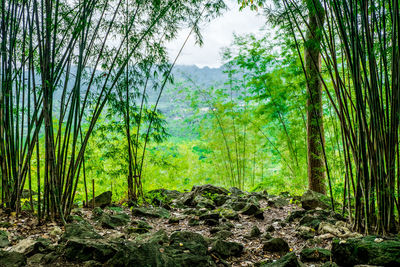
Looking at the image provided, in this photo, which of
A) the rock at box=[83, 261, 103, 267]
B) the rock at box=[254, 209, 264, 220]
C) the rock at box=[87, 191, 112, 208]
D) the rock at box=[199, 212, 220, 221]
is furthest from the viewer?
the rock at box=[87, 191, 112, 208]

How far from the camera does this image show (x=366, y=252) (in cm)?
182

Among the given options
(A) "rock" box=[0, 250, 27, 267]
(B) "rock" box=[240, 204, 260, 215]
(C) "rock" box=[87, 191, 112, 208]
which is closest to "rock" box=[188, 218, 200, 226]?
(B) "rock" box=[240, 204, 260, 215]

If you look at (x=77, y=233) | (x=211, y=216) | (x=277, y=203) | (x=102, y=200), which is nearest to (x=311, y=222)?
(x=211, y=216)

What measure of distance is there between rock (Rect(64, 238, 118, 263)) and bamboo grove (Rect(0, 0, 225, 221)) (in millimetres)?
899

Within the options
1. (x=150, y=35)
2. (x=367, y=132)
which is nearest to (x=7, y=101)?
(x=150, y=35)

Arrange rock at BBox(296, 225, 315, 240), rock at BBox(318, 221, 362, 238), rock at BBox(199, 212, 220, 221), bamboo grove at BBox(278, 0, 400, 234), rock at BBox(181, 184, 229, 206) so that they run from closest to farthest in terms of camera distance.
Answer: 1. bamboo grove at BBox(278, 0, 400, 234)
2. rock at BBox(318, 221, 362, 238)
3. rock at BBox(296, 225, 315, 240)
4. rock at BBox(199, 212, 220, 221)
5. rock at BBox(181, 184, 229, 206)

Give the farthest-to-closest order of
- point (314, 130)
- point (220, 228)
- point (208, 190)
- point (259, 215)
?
point (208, 190) < point (314, 130) < point (259, 215) < point (220, 228)

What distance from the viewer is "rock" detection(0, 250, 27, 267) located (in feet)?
5.55

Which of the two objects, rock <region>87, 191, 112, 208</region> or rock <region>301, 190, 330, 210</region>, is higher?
rock <region>87, 191, 112, 208</region>

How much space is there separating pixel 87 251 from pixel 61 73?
1728 mm

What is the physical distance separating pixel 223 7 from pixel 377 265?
10.5 ft

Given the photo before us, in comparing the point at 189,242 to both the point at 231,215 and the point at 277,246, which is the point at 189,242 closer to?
the point at 277,246

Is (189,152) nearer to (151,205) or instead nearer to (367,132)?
Answer: (151,205)

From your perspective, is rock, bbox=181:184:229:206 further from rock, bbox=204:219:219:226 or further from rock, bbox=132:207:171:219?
rock, bbox=204:219:219:226
